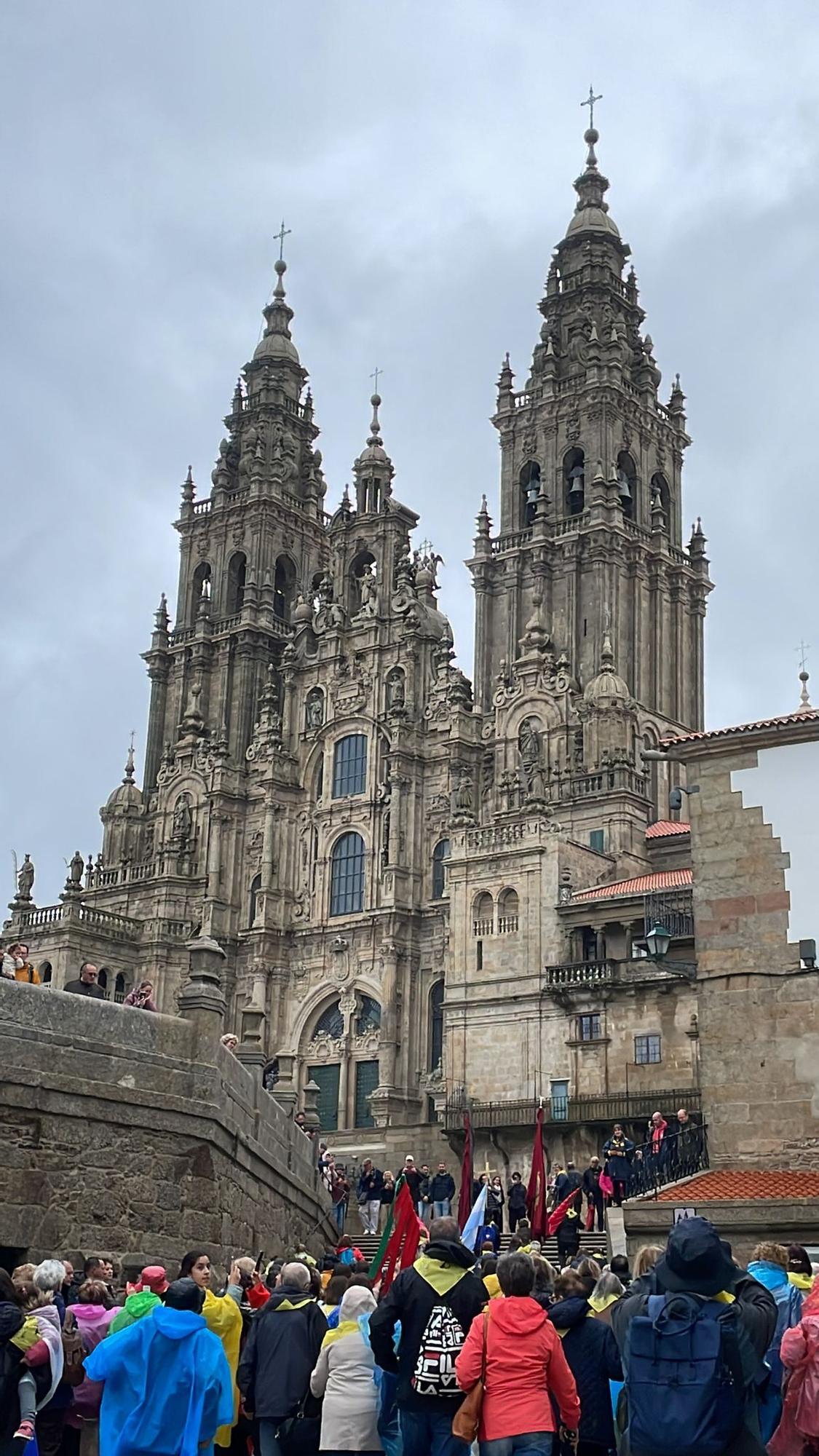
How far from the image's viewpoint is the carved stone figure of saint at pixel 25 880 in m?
60.9

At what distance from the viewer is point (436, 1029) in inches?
2046

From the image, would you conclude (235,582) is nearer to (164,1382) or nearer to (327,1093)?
(327,1093)

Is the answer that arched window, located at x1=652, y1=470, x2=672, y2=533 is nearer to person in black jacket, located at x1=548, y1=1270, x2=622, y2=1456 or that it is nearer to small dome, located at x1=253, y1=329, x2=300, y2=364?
small dome, located at x1=253, y1=329, x2=300, y2=364

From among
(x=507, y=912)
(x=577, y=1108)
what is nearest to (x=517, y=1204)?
(x=577, y=1108)

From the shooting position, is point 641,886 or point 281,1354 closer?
point 281,1354

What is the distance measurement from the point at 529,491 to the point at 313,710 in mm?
11229

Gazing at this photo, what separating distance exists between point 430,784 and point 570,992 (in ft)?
45.1

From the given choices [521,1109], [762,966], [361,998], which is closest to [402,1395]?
[762,966]

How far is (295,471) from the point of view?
229 ft

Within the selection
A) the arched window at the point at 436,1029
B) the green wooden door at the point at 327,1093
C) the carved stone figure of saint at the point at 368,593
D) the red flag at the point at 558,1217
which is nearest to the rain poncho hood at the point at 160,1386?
the red flag at the point at 558,1217

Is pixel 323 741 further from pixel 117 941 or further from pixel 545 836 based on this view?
pixel 545 836

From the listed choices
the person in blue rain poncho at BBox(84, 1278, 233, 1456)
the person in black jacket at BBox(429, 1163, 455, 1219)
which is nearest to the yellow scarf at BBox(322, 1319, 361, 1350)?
the person in blue rain poncho at BBox(84, 1278, 233, 1456)

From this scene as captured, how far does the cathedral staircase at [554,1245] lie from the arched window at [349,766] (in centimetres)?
2797

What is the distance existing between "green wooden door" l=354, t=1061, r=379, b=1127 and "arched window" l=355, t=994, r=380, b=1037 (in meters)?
1.05
